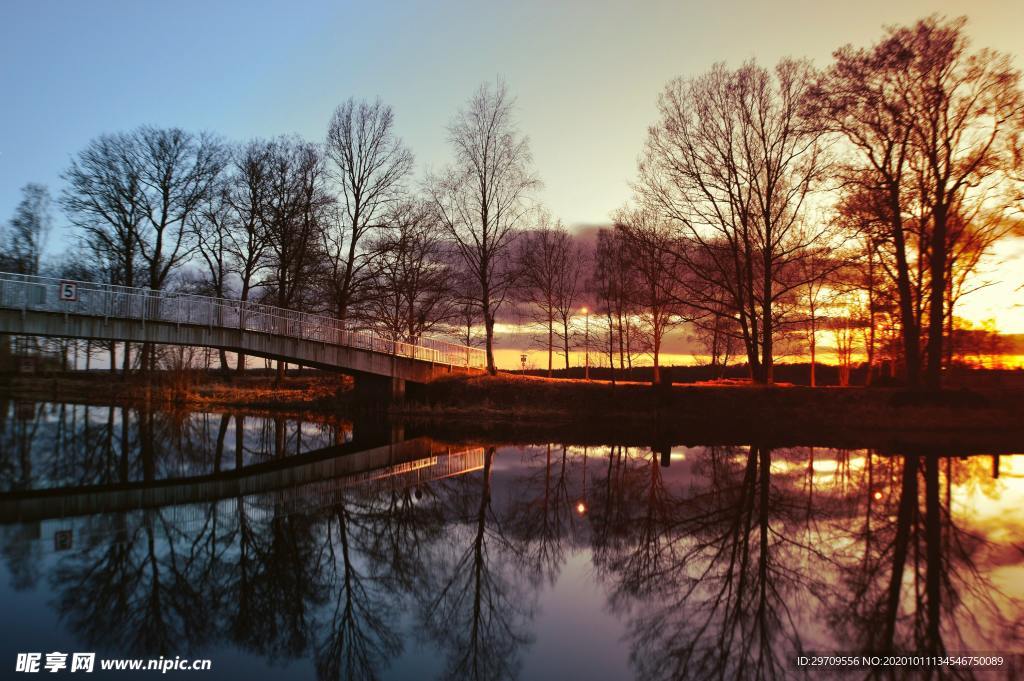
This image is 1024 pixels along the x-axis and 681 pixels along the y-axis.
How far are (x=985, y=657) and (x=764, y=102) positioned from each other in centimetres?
2777

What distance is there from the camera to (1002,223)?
24891 mm

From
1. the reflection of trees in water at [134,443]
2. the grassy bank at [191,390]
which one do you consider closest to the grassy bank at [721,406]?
the grassy bank at [191,390]

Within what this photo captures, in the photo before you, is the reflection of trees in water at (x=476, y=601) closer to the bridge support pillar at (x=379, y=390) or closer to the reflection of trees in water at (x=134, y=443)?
the reflection of trees in water at (x=134, y=443)

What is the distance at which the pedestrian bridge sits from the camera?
2162 cm

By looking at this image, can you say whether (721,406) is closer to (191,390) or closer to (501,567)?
(501,567)

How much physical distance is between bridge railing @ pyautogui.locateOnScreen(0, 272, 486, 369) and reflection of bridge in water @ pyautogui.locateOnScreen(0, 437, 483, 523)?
1065 centimetres

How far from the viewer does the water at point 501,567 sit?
5.78m

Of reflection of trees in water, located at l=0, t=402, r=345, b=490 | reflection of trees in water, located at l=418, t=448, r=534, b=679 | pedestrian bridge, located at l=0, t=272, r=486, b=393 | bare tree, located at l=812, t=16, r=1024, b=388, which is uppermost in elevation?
bare tree, located at l=812, t=16, r=1024, b=388

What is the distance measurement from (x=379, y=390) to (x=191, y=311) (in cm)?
967

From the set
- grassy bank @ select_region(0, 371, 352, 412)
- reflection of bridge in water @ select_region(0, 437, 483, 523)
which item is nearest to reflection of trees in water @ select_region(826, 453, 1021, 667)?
reflection of bridge in water @ select_region(0, 437, 483, 523)

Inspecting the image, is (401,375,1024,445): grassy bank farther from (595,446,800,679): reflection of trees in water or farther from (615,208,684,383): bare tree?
(595,446,800,679): reflection of trees in water

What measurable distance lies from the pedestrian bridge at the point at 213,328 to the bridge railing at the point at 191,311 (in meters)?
0.03

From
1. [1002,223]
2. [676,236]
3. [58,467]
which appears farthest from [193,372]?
[1002,223]

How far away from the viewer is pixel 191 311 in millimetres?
25219
